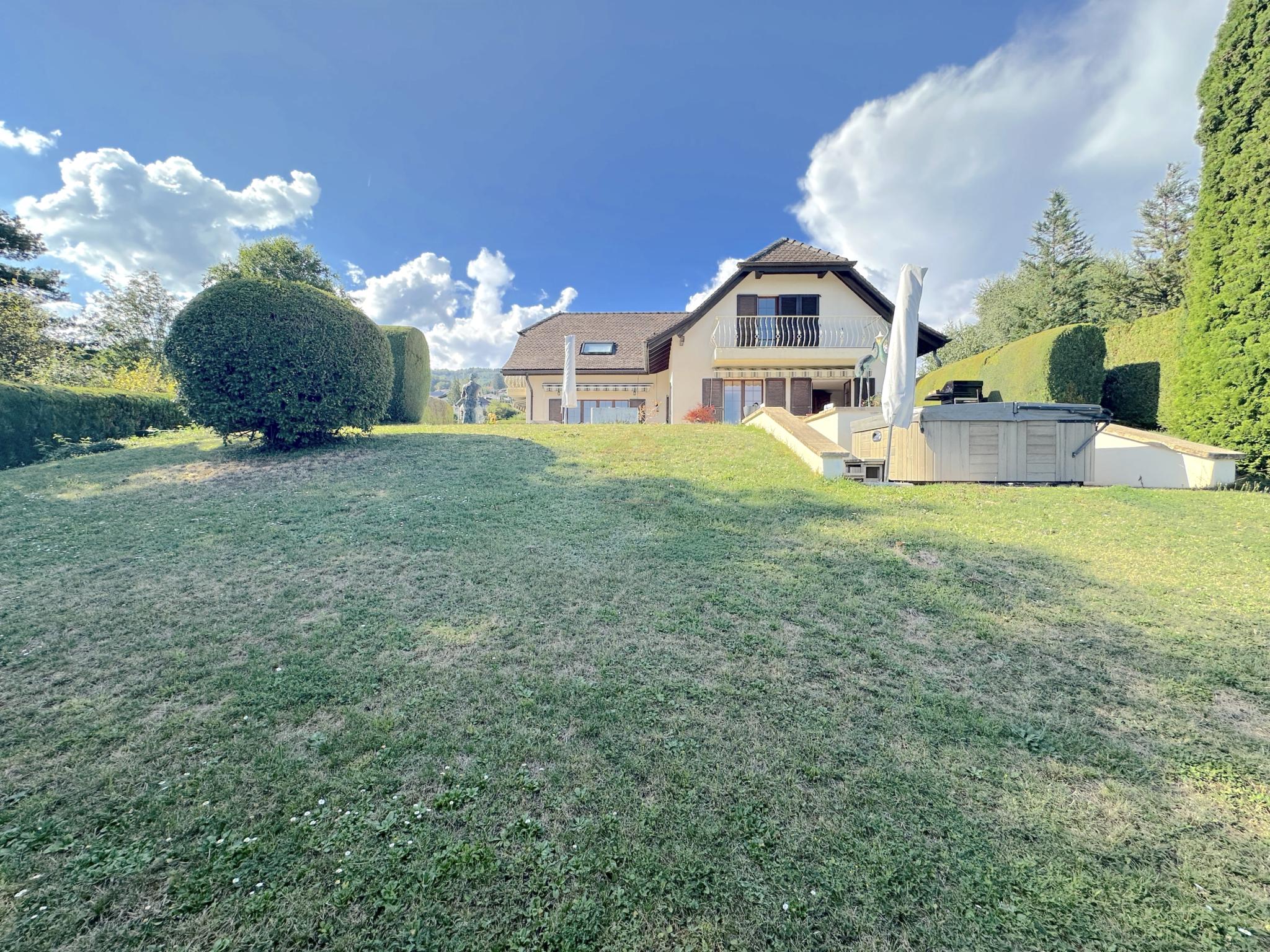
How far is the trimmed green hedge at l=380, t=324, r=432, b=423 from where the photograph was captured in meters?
15.8

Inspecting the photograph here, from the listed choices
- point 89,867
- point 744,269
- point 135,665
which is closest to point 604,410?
point 744,269

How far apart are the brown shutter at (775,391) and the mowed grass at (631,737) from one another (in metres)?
12.1

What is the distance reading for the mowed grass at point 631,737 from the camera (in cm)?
183

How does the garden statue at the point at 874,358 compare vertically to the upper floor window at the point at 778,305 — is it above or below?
below

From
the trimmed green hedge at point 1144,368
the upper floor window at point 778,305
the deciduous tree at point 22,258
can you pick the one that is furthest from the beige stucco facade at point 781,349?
the deciduous tree at point 22,258

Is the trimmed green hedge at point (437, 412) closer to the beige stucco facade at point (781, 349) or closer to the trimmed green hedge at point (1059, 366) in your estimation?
the beige stucco facade at point (781, 349)

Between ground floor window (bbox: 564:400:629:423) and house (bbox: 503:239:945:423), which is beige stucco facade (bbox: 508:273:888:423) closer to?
house (bbox: 503:239:945:423)

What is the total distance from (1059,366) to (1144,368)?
1.65 metres

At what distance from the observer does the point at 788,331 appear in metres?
16.7

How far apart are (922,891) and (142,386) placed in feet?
74.6

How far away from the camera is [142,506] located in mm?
6531

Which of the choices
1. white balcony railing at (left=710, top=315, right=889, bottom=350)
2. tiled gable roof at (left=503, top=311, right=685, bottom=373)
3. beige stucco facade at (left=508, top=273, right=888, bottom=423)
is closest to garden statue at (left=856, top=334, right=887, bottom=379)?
beige stucco facade at (left=508, top=273, right=888, bottom=423)

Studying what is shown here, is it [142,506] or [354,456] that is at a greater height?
[354,456]

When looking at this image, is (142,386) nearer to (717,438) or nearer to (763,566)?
(717,438)
